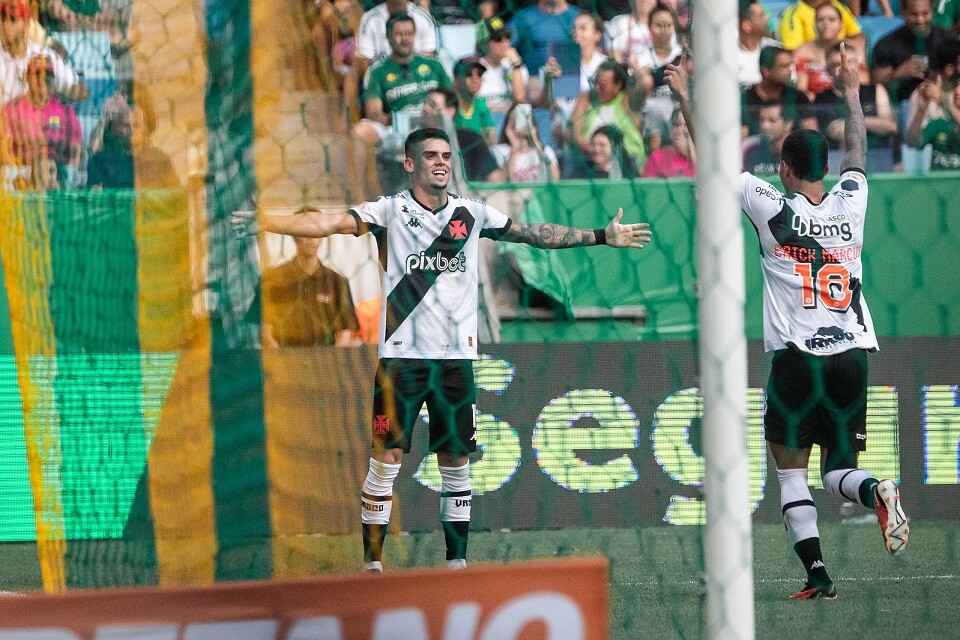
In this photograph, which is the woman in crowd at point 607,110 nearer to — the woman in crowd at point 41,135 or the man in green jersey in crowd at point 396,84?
the man in green jersey in crowd at point 396,84

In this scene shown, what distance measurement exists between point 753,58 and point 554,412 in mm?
2340

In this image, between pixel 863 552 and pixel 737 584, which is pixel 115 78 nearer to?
pixel 737 584

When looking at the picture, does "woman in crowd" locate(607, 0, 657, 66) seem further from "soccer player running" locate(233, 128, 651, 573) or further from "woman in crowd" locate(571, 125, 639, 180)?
"soccer player running" locate(233, 128, 651, 573)

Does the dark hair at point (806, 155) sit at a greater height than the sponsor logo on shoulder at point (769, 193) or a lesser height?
greater

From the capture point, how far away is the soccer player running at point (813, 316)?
4723mm

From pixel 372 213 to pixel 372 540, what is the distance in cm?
124

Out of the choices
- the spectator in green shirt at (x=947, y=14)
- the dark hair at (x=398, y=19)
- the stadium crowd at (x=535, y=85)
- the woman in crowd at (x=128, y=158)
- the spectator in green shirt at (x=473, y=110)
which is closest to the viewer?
the woman in crowd at (x=128, y=158)

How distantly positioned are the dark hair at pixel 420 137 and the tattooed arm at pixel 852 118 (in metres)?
1.51

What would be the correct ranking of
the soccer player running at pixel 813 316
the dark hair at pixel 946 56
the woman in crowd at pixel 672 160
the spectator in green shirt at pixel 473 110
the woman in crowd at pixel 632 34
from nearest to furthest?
the soccer player running at pixel 813 316 < the woman in crowd at pixel 672 160 < the spectator in green shirt at pixel 473 110 < the dark hair at pixel 946 56 < the woman in crowd at pixel 632 34

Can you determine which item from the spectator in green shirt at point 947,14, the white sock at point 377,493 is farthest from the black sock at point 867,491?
the spectator in green shirt at point 947,14

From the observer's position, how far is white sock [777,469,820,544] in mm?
4594

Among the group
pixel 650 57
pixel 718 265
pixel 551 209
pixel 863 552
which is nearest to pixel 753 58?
pixel 650 57

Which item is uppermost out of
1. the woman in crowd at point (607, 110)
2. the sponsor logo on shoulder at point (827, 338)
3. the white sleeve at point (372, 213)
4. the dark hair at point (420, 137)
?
the woman in crowd at point (607, 110)

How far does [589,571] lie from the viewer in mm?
1957
